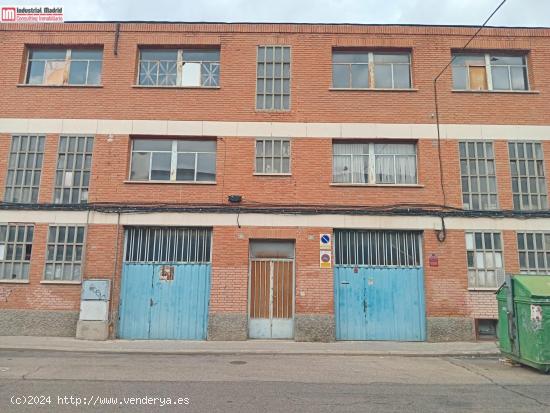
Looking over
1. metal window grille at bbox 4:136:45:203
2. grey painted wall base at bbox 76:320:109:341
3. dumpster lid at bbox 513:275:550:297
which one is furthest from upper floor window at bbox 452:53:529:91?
metal window grille at bbox 4:136:45:203

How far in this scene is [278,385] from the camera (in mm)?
7477

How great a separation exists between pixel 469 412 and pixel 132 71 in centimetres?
1307

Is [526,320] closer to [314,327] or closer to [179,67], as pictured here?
[314,327]

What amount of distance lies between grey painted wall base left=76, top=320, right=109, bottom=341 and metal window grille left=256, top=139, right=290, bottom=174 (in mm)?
6318

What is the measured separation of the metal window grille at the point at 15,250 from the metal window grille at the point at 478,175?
1314 cm

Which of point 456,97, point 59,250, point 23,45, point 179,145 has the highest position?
point 23,45

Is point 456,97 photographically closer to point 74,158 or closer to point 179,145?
point 179,145

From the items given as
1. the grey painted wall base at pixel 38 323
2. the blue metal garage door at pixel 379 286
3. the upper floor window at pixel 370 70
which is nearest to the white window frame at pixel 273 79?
the upper floor window at pixel 370 70

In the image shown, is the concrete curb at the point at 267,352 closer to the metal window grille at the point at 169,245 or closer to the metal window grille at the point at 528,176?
the metal window grille at the point at 169,245

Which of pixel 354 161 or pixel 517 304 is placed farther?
pixel 354 161

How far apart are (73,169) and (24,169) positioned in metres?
1.52

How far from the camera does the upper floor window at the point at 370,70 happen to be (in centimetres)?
1445

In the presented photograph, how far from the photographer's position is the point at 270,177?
44.1ft

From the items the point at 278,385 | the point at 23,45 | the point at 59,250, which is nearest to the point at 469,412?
the point at 278,385
